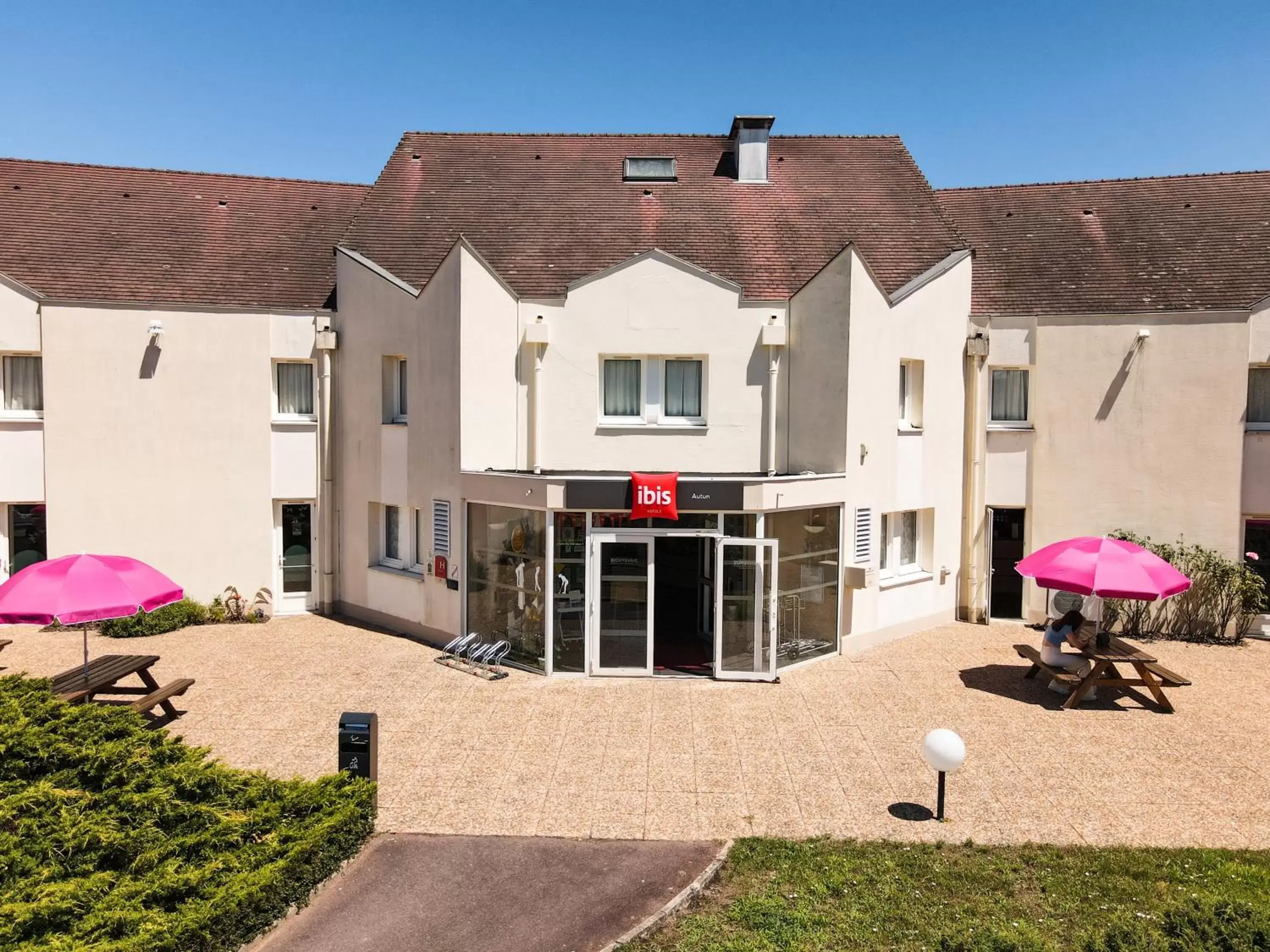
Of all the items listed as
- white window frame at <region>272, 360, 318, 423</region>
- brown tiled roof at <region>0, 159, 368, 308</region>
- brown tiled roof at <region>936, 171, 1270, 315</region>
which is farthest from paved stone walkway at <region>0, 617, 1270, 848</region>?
brown tiled roof at <region>0, 159, 368, 308</region>

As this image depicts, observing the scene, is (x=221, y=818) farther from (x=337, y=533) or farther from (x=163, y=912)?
(x=337, y=533)

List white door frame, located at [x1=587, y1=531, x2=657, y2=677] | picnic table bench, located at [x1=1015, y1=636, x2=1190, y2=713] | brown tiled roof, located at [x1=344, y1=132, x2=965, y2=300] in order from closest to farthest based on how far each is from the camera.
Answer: picnic table bench, located at [x1=1015, y1=636, x2=1190, y2=713]
white door frame, located at [x1=587, y1=531, x2=657, y2=677]
brown tiled roof, located at [x1=344, y1=132, x2=965, y2=300]

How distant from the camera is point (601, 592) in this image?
12203mm

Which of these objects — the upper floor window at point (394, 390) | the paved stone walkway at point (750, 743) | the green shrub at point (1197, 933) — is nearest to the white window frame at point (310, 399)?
the upper floor window at point (394, 390)

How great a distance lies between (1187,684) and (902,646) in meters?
4.22

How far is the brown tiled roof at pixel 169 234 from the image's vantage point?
627 inches

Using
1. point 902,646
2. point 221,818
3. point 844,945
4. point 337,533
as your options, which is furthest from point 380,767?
point 902,646

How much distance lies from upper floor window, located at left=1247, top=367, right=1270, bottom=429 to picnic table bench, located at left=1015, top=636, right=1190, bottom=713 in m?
6.53

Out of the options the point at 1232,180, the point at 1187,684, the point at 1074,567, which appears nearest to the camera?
the point at 1074,567

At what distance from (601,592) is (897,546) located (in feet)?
20.6

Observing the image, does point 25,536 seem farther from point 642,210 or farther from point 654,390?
point 642,210

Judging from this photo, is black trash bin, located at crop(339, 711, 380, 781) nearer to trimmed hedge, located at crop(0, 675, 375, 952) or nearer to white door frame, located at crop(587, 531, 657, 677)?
trimmed hedge, located at crop(0, 675, 375, 952)

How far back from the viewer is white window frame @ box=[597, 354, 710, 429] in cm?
1451

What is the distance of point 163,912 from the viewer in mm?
5379
